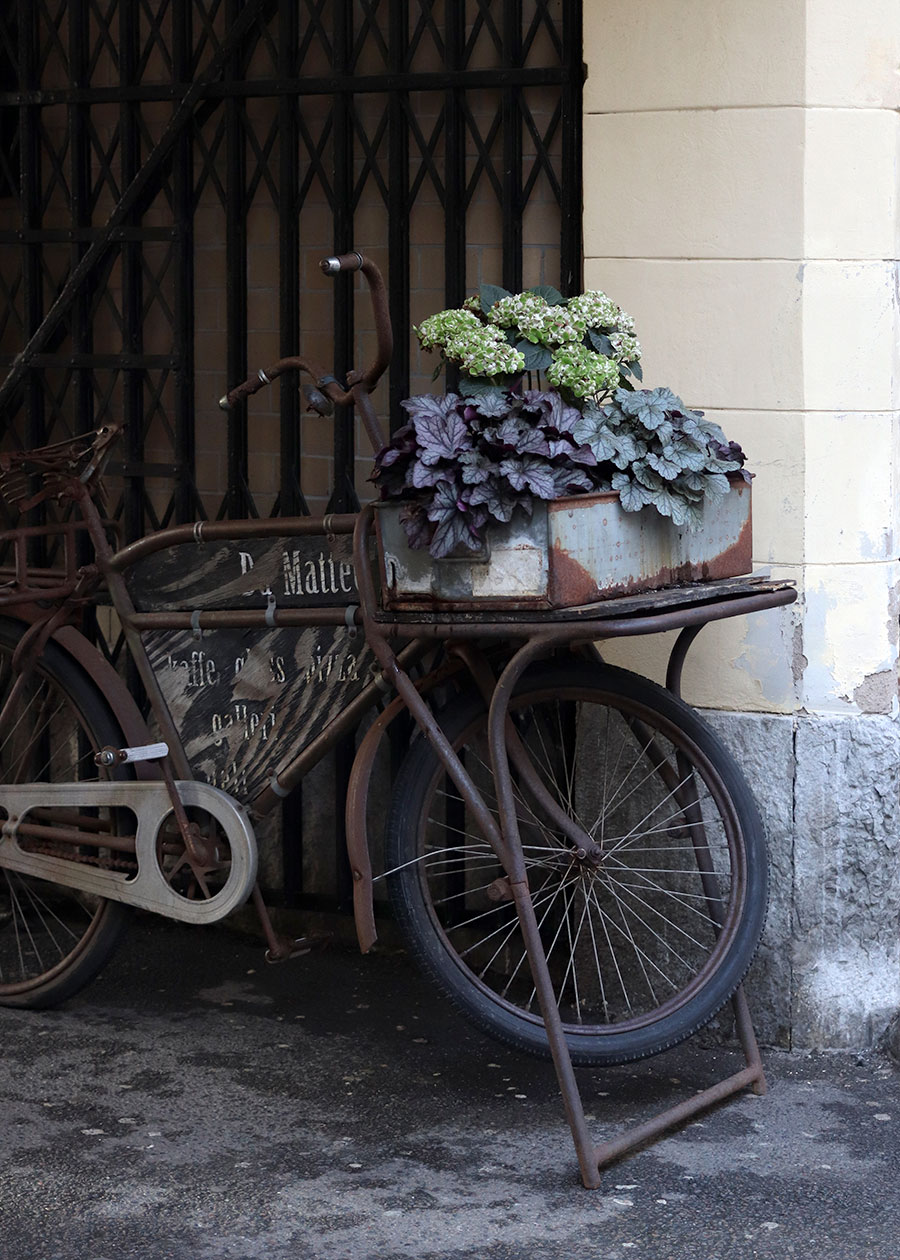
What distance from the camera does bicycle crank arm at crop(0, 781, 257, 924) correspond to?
436cm

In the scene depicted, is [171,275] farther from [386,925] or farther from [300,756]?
[386,925]

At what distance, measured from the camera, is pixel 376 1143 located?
3.87m

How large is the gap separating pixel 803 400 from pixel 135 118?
7.67 ft

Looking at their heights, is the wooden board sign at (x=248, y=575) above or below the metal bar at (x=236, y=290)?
below

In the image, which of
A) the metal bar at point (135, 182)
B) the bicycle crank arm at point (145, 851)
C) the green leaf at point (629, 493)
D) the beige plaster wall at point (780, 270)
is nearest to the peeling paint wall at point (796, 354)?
the beige plaster wall at point (780, 270)

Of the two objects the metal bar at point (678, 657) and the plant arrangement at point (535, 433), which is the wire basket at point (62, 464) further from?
the metal bar at point (678, 657)

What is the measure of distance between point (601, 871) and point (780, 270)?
1590 millimetres

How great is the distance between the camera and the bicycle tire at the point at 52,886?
15.4 feet

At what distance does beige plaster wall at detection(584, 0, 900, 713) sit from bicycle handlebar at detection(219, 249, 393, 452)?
783 mm

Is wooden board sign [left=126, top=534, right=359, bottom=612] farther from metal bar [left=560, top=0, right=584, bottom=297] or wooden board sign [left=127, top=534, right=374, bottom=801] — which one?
metal bar [left=560, top=0, right=584, bottom=297]

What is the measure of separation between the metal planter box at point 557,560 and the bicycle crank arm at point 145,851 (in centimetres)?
96

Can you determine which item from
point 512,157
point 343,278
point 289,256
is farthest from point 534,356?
point 289,256

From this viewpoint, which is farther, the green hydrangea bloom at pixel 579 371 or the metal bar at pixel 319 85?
the metal bar at pixel 319 85

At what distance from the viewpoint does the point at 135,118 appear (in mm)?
5180
